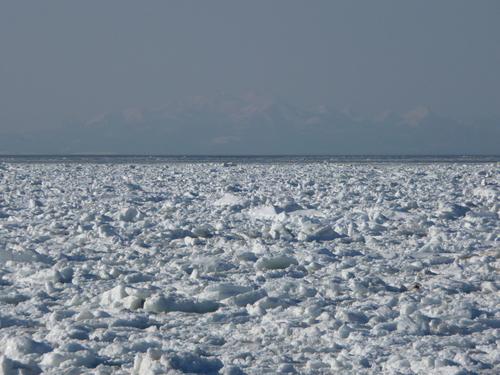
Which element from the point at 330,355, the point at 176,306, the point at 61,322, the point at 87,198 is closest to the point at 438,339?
the point at 330,355

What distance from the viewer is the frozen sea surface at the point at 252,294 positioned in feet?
9.43

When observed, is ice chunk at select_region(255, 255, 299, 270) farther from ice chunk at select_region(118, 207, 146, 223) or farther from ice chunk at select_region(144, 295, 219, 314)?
ice chunk at select_region(118, 207, 146, 223)

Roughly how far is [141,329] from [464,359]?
182 cm

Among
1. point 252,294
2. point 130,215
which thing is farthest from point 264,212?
point 252,294

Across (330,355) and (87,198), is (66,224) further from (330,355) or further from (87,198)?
(330,355)

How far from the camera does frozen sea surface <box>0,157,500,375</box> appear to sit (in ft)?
9.43

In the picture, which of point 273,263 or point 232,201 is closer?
point 273,263

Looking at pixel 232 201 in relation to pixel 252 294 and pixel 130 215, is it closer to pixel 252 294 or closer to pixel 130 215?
pixel 130 215

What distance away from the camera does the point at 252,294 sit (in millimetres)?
3992

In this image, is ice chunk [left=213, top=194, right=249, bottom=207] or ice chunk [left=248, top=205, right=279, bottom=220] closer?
ice chunk [left=248, top=205, right=279, bottom=220]

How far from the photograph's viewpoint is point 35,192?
1276cm

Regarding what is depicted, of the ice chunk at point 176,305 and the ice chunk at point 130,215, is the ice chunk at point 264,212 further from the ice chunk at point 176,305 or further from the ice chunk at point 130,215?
the ice chunk at point 176,305

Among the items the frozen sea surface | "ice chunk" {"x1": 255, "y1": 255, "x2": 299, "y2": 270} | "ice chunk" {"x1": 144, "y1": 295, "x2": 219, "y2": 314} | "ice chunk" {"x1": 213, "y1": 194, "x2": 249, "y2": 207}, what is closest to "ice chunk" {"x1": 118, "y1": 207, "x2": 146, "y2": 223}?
the frozen sea surface

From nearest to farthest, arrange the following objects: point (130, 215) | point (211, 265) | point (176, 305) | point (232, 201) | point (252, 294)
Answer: point (176, 305)
point (252, 294)
point (211, 265)
point (130, 215)
point (232, 201)
